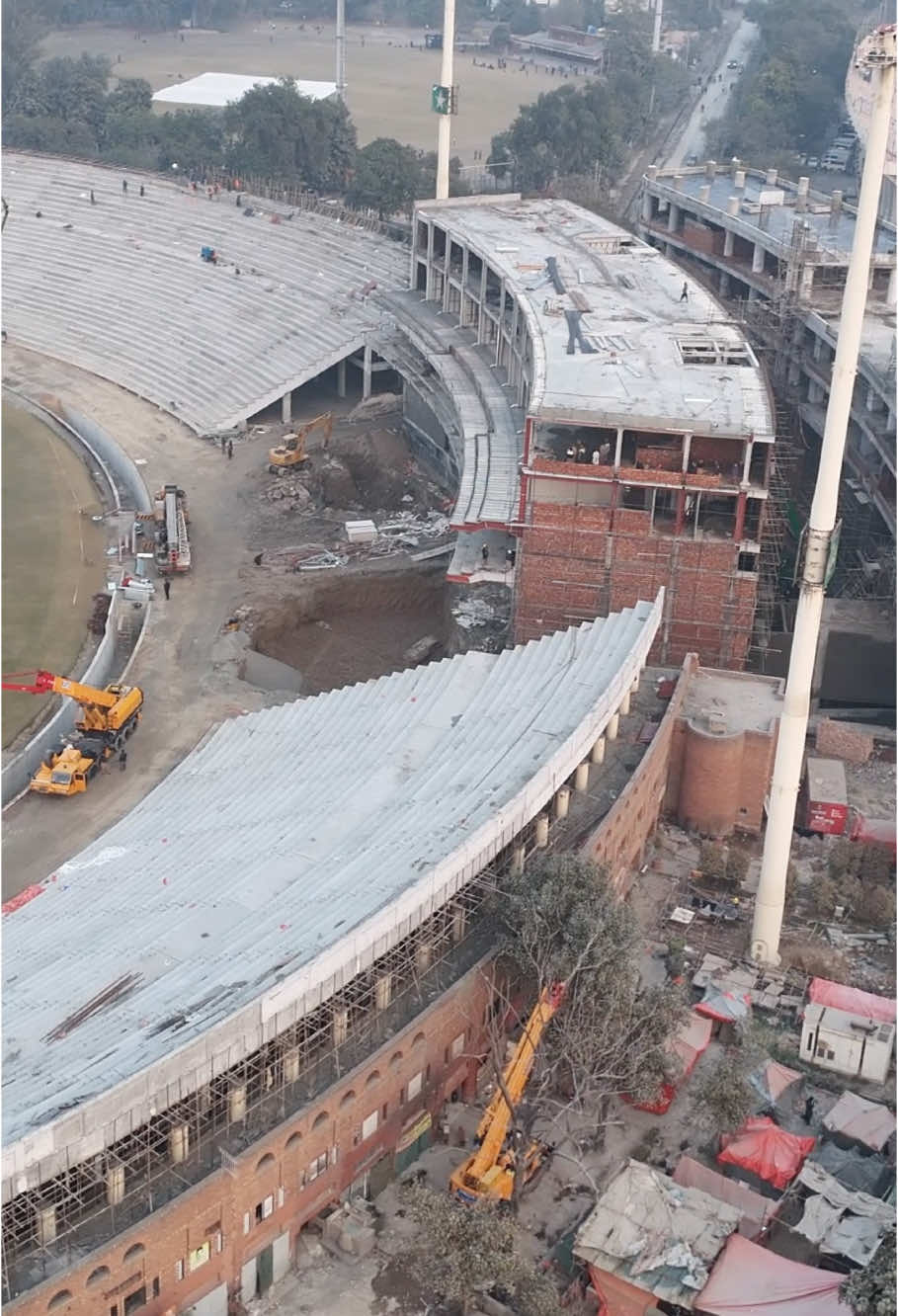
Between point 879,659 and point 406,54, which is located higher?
point 406,54

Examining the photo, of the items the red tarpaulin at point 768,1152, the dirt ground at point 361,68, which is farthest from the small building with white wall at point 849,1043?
the dirt ground at point 361,68

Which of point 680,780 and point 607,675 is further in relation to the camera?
point 680,780

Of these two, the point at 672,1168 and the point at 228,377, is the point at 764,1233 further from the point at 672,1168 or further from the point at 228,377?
the point at 228,377

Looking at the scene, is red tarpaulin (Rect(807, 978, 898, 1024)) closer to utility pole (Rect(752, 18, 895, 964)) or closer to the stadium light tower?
utility pole (Rect(752, 18, 895, 964))

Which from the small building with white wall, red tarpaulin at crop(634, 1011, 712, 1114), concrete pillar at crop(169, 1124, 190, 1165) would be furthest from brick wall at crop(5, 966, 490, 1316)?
the small building with white wall

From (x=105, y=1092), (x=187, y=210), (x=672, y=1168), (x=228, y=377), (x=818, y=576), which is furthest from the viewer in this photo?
(x=187, y=210)

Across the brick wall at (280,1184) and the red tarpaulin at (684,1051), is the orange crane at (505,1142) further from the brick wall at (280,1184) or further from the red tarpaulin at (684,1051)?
the red tarpaulin at (684,1051)

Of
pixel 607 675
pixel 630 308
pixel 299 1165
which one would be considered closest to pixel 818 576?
pixel 607 675
